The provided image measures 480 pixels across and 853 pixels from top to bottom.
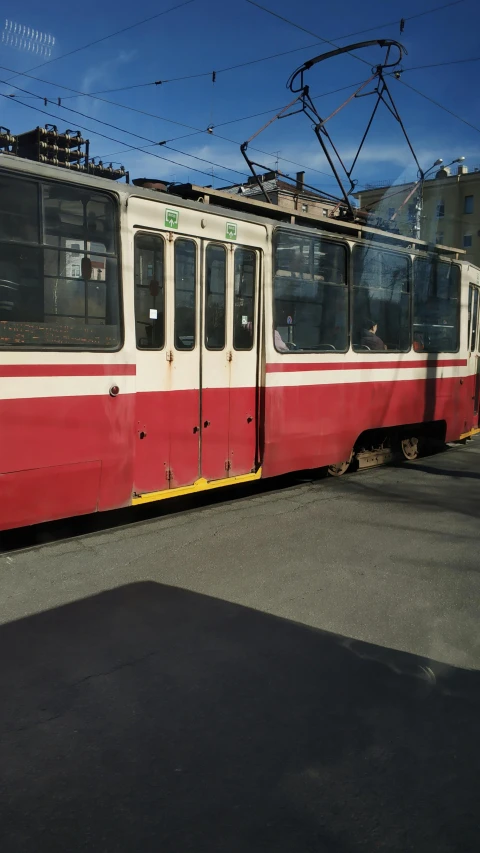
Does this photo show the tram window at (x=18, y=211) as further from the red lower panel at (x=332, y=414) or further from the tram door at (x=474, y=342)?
the tram door at (x=474, y=342)

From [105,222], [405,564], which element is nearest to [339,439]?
[405,564]

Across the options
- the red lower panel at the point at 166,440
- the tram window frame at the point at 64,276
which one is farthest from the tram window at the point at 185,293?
the tram window frame at the point at 64,276

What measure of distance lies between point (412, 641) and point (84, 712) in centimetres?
208

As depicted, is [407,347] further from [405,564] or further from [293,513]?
[405,564]

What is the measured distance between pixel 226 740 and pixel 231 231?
5224 mm

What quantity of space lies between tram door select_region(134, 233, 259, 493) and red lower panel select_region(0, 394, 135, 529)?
28 cm

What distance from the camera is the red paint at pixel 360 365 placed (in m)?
7.74

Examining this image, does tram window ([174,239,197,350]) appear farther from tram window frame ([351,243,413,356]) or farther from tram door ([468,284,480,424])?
tram door ([468,284,480,424])

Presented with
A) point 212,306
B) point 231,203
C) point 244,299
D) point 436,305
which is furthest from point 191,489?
point 436,305

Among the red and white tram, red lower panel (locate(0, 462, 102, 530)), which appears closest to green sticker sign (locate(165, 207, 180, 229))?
the red and white tram

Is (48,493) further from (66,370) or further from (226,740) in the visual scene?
(226,740)

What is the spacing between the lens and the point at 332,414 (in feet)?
28.1

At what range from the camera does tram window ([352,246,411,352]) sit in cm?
869

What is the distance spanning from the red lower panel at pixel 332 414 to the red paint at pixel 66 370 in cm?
208
